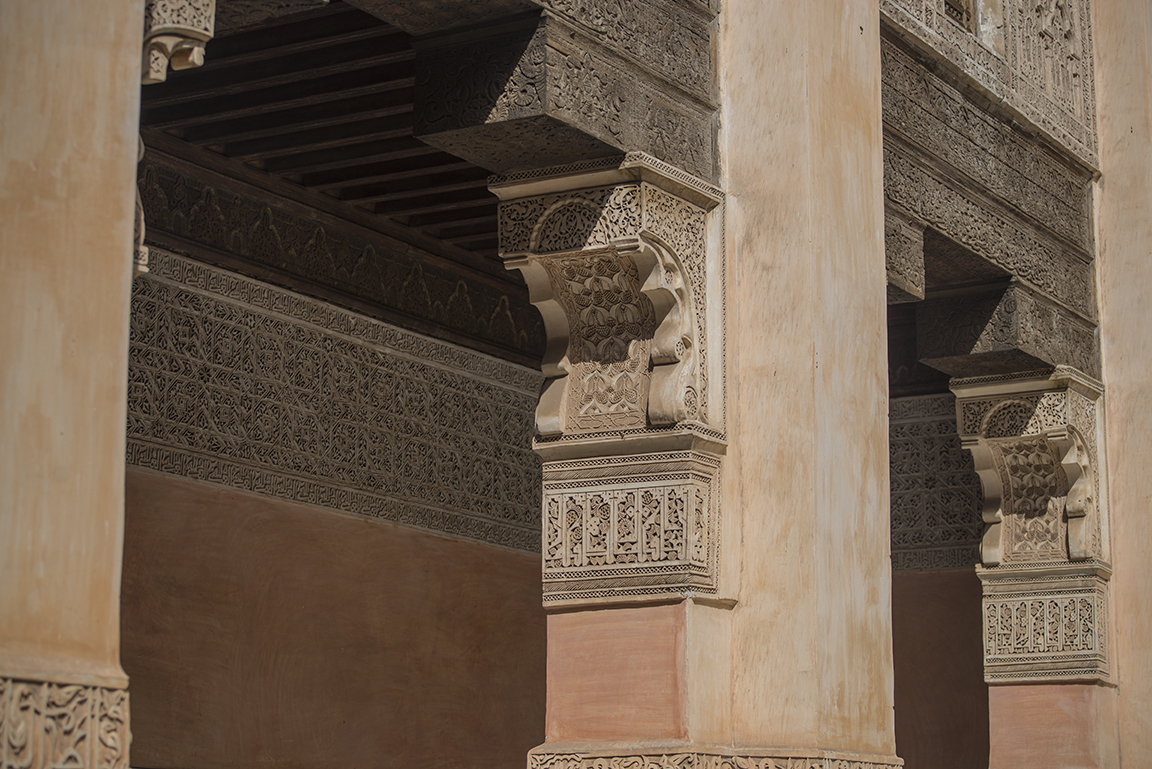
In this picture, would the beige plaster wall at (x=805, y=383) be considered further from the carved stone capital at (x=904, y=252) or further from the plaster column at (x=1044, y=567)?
the plaster column at (x=1044, y=567)

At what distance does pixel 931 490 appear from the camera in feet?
31.2

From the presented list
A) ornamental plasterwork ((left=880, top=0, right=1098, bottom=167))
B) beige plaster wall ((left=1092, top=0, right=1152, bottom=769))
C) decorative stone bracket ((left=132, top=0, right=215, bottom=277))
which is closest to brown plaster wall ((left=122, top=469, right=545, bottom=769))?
beige plaster wall ((left=1092, top=0, right=1152, bottom=769))

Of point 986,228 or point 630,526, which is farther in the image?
point 986,228

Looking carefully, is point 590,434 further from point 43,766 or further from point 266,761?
point 266,761

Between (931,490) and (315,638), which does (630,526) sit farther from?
(931,490)

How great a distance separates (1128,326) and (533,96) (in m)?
4.42

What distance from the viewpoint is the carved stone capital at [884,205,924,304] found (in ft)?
19.7

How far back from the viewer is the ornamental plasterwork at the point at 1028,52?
6.34 m

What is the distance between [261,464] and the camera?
274 inches

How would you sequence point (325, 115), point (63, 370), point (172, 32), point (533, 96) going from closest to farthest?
point (63, 370) → point (172, 32) → point (533, 96) → point (325, 115)

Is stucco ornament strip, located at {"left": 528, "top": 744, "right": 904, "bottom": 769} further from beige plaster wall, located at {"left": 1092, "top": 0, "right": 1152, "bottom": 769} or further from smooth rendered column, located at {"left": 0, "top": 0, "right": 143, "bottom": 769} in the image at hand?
beige plaster wall, located at {"left": 1092, "top": 0, "right": 1152, "bottom": 769}

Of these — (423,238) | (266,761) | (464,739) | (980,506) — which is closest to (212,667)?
(266,761)

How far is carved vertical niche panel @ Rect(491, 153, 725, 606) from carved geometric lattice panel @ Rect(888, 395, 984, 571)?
16.7ft

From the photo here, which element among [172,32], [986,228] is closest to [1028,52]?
[986,228]
